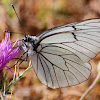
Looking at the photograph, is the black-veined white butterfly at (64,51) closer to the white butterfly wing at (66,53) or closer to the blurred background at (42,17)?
the white butterfly wing at (66,53)

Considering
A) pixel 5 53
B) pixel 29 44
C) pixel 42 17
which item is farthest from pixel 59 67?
pixel 42 17

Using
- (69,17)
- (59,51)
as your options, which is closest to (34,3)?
(69,17)

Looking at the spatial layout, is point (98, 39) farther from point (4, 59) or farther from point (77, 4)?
point (77, 4)

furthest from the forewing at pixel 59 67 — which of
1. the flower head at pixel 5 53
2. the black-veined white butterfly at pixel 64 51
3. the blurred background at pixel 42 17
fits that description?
the blurred background at pixel 42 17

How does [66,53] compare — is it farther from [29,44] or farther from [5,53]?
[5,53]

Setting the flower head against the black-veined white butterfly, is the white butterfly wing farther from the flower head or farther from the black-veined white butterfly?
the flower head

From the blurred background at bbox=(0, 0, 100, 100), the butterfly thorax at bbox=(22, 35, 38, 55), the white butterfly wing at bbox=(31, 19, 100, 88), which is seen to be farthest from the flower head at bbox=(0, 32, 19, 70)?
the blurred background at bbox=(0, 0, 100, 100)
